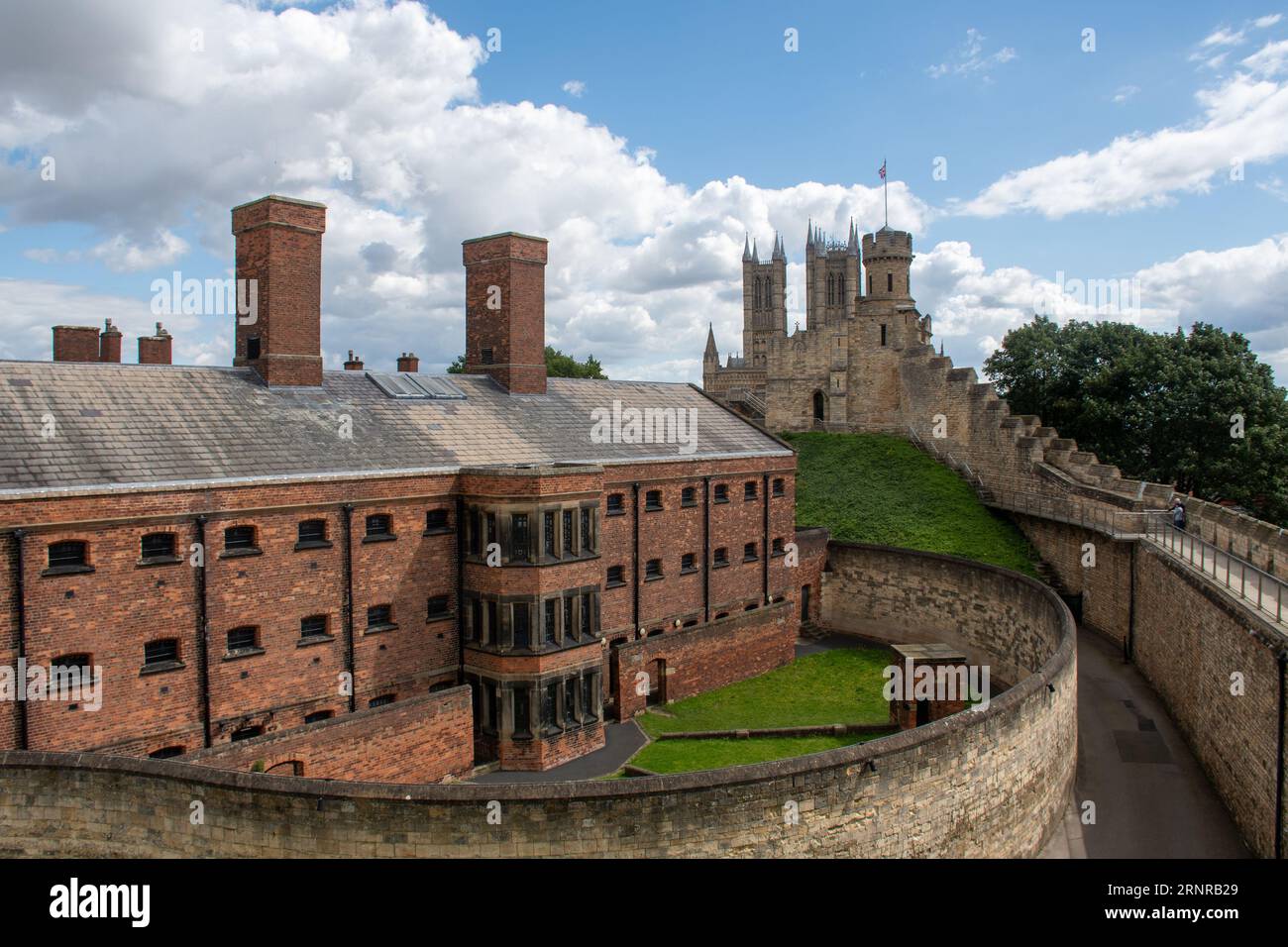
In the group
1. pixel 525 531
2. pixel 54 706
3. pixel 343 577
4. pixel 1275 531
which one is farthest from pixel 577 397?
pixel 1275 531

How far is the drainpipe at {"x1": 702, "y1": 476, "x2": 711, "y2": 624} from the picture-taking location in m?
31.3

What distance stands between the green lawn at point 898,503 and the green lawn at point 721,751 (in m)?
15.9

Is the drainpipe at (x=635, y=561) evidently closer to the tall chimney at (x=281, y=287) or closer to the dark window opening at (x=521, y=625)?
the dark window opening at (x=521, y=625)

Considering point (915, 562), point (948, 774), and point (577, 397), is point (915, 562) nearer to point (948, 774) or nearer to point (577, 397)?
point (577, 397)

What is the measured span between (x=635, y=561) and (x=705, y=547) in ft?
11.6

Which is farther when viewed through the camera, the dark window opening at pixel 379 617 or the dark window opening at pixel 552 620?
the dark window opening at pixel 552 620

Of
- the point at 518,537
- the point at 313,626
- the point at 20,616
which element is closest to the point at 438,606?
the point at 518,537

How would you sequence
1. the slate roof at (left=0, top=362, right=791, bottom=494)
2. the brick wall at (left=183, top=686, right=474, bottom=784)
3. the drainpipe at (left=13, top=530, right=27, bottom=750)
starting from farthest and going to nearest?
1. the slate roof at (left=0, top=362, right=791, bottom=494)
2. the brick wall at (left=183, top=686, right=474, bottom=784)
3. the drainpipe at (left=13, top=530, right=27, bottom=750)

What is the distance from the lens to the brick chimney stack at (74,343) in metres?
26.3

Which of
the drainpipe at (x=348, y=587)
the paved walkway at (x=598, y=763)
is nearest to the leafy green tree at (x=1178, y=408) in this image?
the paved walkway at (x=598, y=763)

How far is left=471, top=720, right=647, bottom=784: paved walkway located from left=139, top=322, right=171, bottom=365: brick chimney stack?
57.4ft

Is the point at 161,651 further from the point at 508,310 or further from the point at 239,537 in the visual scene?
the point at 508,310

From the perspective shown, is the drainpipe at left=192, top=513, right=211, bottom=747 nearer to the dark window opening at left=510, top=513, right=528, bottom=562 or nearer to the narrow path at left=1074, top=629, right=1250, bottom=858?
the dark window opening at left=510, top=513, right=528, bottom=562

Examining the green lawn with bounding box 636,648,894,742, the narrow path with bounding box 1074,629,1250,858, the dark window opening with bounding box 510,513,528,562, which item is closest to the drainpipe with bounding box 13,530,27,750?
the dark window opening with bounding box 510,513,528,562
